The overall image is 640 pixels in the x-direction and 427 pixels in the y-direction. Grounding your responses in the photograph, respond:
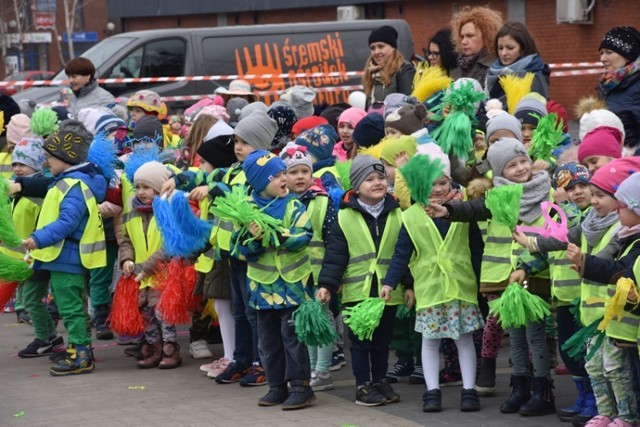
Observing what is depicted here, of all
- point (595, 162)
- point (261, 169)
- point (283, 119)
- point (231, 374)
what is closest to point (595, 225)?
point (595, 162)

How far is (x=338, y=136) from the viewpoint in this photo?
32.9ft

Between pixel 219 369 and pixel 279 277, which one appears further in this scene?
pixel 219 369

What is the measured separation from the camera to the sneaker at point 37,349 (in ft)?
32.3

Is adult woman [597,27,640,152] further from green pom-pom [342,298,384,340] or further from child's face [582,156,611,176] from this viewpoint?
green pom-pom [342,298,384,340]

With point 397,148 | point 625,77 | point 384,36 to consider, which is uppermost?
point 384,36

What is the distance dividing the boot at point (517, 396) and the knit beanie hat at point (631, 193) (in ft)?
5.34

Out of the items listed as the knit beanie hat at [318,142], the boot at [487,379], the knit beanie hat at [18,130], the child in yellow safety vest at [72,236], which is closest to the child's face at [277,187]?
the knit beanie hat at [318,142]

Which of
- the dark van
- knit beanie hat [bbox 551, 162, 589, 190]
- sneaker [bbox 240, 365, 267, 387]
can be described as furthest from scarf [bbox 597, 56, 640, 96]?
the dark van

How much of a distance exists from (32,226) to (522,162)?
4.52 metres

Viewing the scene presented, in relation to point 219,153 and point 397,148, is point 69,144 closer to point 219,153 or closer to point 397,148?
point 219,153

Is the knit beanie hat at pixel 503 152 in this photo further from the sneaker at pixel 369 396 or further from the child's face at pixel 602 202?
the sneaker at pixel 369 396

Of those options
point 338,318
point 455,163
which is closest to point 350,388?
point 338,318

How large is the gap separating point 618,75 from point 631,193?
284 centimetres

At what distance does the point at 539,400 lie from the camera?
280 inches
